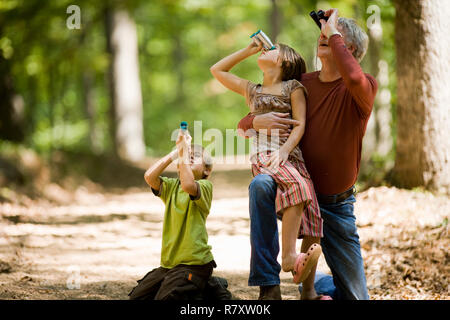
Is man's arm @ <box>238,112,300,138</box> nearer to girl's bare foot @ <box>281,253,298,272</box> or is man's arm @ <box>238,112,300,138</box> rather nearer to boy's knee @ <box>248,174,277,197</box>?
boy's knee @ <box>248,174,277,197</box>

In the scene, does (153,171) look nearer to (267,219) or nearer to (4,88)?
(267,219)

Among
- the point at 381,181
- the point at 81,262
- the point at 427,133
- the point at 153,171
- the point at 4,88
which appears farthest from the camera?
the point at 4,88

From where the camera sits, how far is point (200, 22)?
996 inches

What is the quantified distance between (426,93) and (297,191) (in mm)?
3696

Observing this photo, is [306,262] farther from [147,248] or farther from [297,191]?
[147,248]

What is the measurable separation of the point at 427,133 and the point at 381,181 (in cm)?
Result: 99

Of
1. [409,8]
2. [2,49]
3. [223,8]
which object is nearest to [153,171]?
[409,8]

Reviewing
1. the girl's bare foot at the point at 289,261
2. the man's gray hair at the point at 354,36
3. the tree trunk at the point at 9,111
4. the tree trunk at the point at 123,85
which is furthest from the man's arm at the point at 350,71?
the tree trunk at the point at 123,85

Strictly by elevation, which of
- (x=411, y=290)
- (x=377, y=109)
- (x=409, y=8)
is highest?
(x=409, y=8)

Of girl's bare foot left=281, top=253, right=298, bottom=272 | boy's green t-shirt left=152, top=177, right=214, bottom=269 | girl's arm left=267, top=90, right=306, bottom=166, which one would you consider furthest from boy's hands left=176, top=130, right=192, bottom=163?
girl's bare foot left=281, top=253, right=298, bottom=272

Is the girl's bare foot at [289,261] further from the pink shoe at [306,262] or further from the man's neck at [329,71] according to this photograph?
the man's neck at [329,71]

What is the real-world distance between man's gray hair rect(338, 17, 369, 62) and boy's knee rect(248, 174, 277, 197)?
3.28 ft

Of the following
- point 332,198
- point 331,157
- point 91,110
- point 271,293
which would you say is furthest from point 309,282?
point 91,110

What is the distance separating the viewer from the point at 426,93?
6.04m
